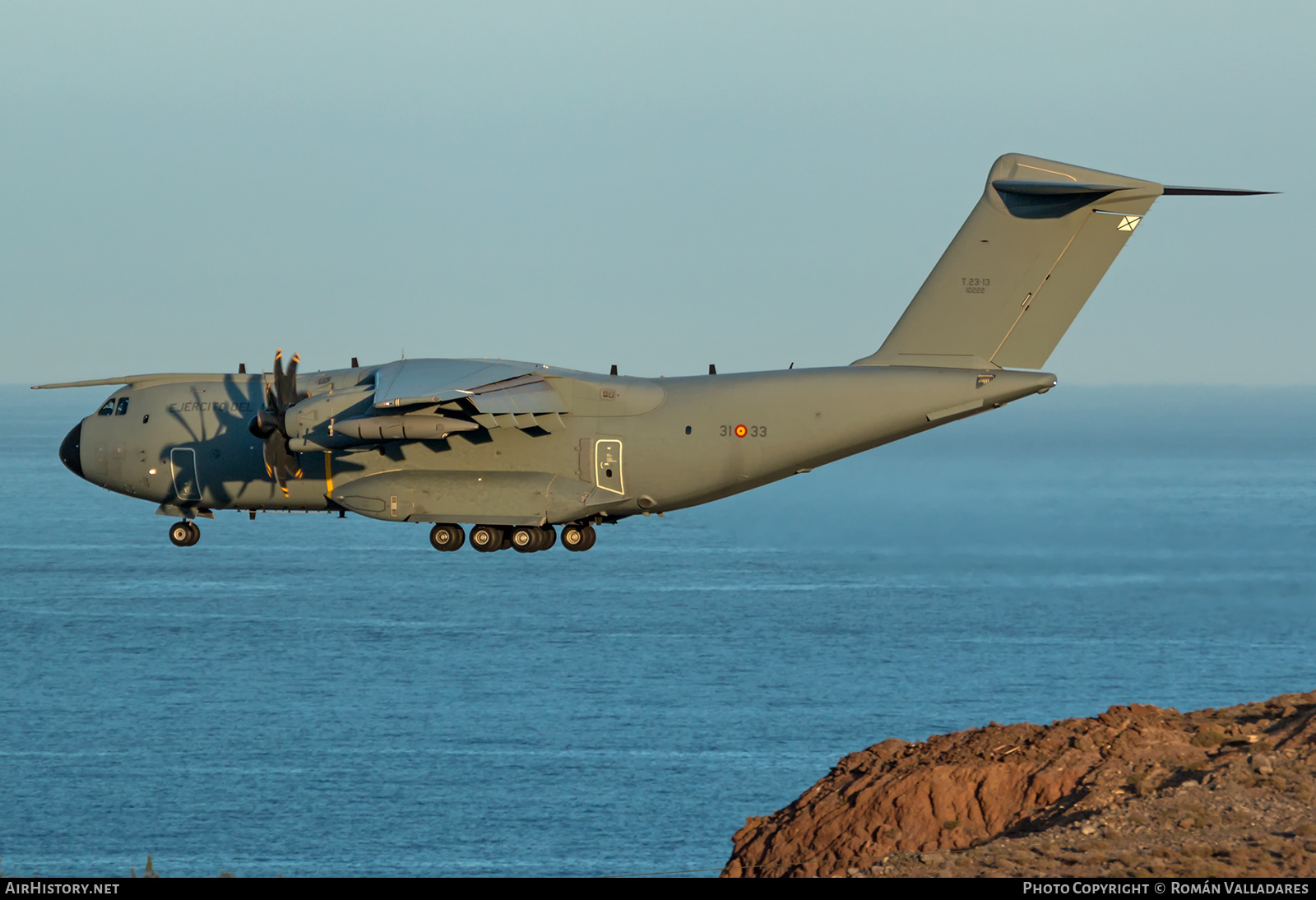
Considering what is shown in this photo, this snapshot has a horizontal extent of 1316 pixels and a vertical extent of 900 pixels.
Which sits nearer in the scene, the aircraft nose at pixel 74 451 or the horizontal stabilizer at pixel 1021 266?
the horizontal stabilizer at pixel 1021 266

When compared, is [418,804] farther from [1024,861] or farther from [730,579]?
[1024,861]

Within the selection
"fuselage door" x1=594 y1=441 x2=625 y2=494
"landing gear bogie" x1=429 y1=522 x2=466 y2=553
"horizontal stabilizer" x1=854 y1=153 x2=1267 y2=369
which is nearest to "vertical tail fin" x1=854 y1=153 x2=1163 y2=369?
"horizontal stabilizer" x1=854 y1=153 x2=1267 y2=369

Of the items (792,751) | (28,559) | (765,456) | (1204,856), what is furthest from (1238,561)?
(28,559)

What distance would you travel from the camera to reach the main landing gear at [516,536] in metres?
30.1

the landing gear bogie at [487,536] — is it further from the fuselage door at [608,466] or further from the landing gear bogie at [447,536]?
the fuselage door at [608,466]

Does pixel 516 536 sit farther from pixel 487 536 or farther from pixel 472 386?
pixel 472 386

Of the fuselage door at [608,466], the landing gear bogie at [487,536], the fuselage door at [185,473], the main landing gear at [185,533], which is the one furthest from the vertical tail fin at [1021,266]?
the main landing gear at [185,533]

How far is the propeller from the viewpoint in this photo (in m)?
29.0

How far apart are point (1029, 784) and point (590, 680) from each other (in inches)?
4293

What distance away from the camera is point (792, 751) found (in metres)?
112

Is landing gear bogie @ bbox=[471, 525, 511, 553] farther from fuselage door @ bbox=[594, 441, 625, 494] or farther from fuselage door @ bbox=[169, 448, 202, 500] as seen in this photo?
→ fuselage door @ bbox=[169, 448, 202, 500]

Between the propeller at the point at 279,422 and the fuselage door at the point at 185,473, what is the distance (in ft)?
9.57

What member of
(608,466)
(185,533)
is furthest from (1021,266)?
(185,533)
